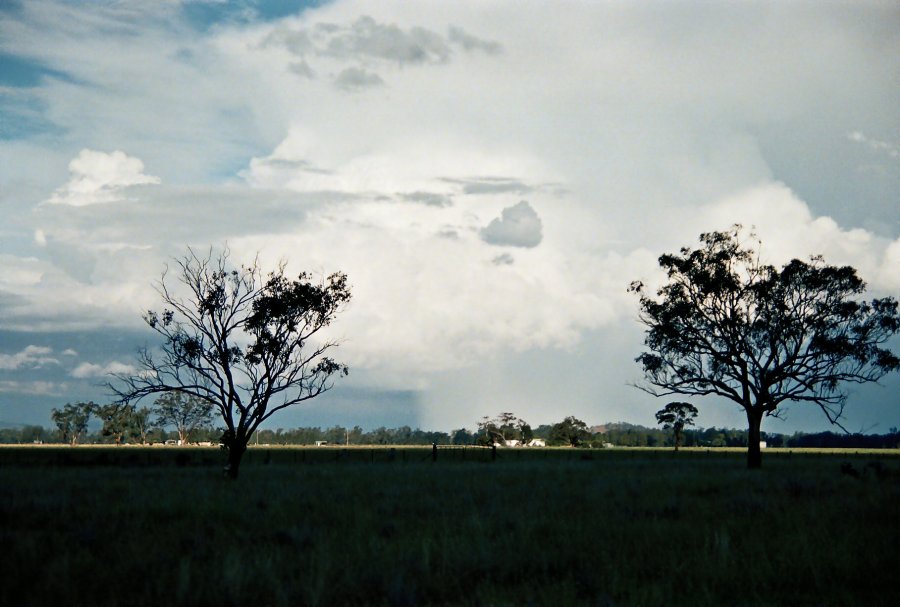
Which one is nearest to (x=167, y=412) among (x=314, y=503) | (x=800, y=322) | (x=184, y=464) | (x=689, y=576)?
(x=184, y=464)

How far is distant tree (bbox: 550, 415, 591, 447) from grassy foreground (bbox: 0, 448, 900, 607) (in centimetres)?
13559

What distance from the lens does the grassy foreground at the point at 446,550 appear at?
32.0 feet

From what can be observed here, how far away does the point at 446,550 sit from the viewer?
12.3m

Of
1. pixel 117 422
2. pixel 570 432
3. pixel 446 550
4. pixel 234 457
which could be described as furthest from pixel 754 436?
pixel 117 422

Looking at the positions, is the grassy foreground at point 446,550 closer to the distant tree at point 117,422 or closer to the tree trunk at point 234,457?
the tree trunk at point 234,457

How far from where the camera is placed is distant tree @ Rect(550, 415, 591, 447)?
155 meters

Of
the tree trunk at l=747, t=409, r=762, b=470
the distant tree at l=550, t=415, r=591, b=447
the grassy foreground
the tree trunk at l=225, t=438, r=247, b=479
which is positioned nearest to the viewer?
the grassy foreground

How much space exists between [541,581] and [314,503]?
1059cm

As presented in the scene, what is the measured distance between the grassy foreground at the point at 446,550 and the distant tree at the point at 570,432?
136 meters

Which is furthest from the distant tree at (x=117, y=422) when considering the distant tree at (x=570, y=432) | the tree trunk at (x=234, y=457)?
the tree trunk at (x=234, y=457)

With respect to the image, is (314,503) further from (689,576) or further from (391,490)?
(689,576)

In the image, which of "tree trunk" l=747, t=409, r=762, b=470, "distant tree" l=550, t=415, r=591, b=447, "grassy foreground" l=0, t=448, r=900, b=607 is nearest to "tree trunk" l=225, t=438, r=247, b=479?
"grassy foreground" l=0, t=448, r=900, b=607

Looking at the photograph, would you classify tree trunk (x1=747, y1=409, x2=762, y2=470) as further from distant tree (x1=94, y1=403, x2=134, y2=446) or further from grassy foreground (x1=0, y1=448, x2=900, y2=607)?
distant tree (x1=94, y1=403, x2=134, y2=446)

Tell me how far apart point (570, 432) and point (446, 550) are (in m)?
148
